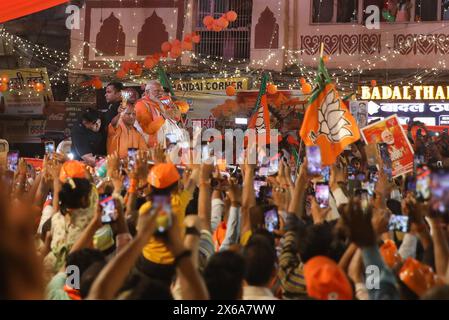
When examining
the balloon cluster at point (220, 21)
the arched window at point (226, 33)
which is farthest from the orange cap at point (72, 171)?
the arched window at point (226, 33)

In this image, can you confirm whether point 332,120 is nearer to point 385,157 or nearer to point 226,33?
point 385,157

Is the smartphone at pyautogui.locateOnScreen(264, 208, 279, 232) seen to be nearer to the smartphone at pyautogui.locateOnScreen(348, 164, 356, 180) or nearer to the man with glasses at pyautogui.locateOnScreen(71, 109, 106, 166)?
the smartphone at pyautogui.locateOnScreen(348, 164, 356, 180)

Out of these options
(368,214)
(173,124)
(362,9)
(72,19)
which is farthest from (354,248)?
(72,19)

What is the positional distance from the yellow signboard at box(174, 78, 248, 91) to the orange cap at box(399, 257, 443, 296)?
16.9 meters

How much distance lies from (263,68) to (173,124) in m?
7.91

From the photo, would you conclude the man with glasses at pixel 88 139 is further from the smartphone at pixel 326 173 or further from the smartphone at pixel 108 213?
the smartphone at pixel 108 213

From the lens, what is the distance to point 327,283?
12.5ft

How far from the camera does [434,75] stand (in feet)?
66.1

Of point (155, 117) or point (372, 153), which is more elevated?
point (155, 117)

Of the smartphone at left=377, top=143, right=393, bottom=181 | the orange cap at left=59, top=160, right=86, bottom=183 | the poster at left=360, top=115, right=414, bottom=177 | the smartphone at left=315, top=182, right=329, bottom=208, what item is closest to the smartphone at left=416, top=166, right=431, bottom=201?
the smartphone at left=315, top=182, right=329, bottom=208

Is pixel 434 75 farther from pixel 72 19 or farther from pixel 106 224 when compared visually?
pixel 106 224

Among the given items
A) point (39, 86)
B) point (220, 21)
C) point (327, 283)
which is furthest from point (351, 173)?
point (39, 86)

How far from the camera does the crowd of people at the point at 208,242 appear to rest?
3268mm

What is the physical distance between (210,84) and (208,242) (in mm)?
16346
